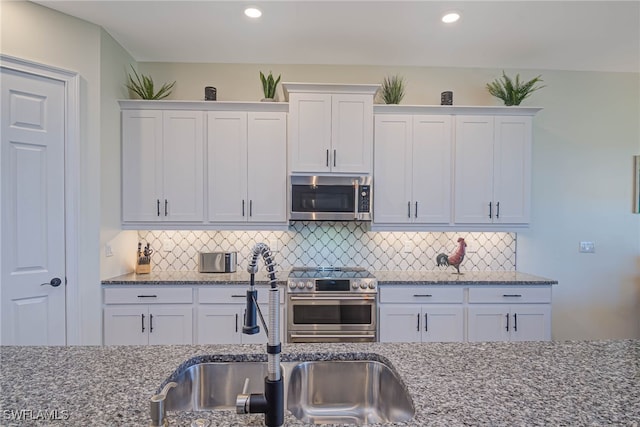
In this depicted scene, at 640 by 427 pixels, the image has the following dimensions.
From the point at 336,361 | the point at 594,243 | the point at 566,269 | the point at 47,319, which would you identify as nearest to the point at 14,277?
the point at 47,319

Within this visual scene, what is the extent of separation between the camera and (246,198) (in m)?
3.01

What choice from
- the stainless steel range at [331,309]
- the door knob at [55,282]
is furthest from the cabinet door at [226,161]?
the door knob at [55,282]

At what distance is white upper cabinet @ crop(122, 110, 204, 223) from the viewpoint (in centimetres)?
294

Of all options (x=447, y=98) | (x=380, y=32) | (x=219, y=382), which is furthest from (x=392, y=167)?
(x=219, y=382)

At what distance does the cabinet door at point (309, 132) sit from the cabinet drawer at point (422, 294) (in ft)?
4.11

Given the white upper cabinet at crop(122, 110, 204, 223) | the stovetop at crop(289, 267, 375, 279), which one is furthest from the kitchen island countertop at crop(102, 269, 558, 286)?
the white upper cabinet at crop(122, 110, 204, 223)

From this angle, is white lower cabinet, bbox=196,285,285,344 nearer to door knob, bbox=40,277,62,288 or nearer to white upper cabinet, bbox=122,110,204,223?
white upper cabinet, bbox=122,110,204,223

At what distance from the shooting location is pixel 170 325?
273 centimetres

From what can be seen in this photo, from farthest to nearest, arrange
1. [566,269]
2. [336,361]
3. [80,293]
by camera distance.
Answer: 1. [566,269]
2. [80,293]
3. [336,361]

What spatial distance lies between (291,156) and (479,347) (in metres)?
2.16

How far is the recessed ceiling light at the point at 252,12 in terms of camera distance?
7.92 ft

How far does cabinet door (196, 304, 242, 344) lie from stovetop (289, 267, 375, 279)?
2.00 ft

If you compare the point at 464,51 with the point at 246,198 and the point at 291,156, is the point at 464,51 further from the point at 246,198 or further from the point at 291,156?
the point at 246,198

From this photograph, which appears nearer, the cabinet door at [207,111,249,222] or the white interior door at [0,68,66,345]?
the white interior door at [0,68,66,345]
